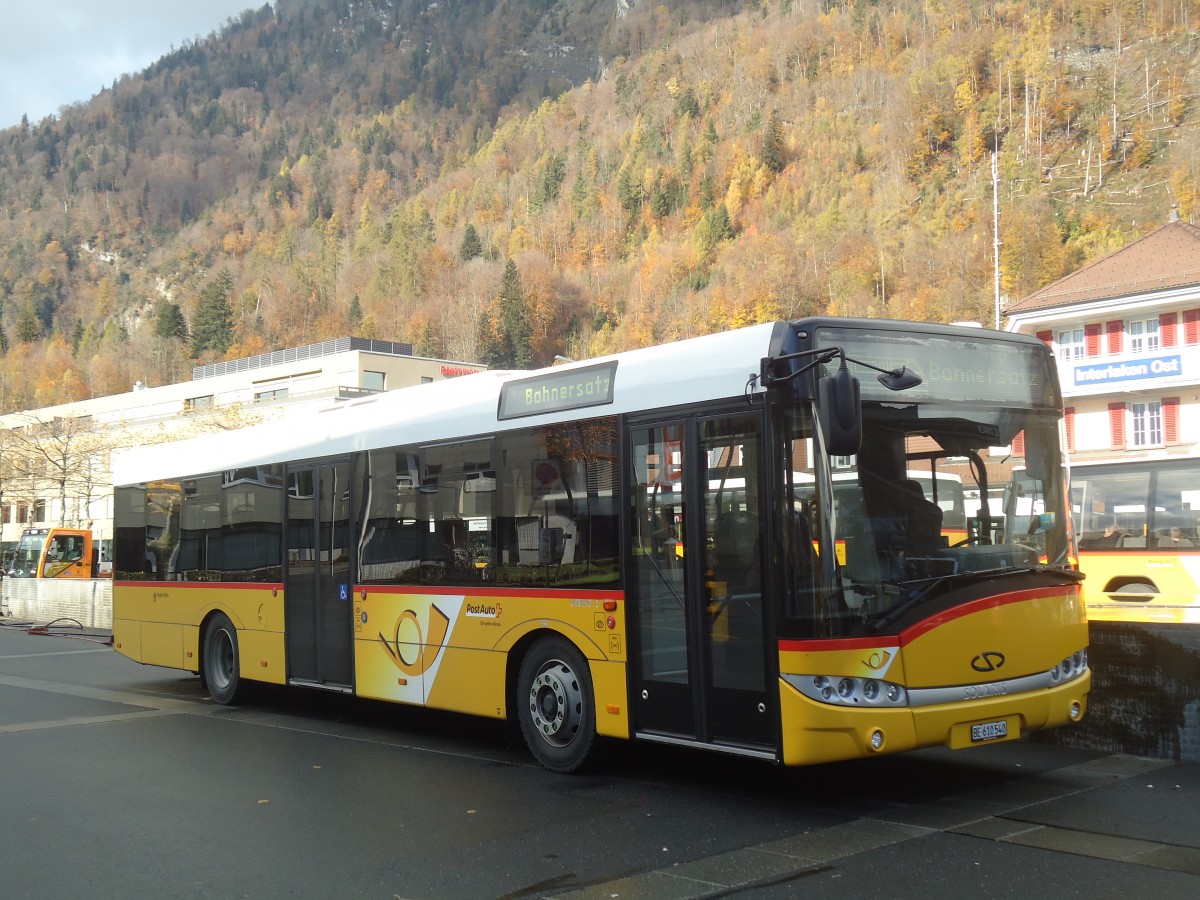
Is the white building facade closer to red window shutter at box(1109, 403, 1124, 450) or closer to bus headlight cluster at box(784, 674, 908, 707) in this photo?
red window shutter at box(1109, 403, 1124, 450)

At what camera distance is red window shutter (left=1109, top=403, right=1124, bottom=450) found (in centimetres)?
4841

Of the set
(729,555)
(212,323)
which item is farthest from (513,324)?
(729,555)

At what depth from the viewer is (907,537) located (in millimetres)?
7398

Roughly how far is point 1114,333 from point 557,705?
1794 inches

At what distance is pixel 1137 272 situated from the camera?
49625 mm

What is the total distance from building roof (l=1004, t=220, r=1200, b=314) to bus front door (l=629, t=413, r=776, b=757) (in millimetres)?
44553

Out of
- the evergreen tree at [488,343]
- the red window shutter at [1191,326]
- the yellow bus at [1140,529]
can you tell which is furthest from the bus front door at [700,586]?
the evergreen tree at [488,343]

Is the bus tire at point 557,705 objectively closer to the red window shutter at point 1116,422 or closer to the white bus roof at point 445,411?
the white bus roof at point 445,411

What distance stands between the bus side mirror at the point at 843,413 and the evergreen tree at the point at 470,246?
149338 mm

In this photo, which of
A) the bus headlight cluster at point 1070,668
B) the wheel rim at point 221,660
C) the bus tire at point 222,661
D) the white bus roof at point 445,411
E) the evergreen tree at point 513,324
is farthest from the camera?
the evergreen tree at point 513,324

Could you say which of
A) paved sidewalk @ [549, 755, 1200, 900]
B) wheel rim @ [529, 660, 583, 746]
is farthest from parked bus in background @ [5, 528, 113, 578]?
paved sidewalk @ [549, 755, 1200, 900]

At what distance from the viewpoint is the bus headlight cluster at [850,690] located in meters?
7.18

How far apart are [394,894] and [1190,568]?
1466cm

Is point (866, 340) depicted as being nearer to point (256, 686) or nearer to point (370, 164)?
point (256, 686)
